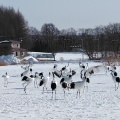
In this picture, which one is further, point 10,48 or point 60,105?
point 10,48

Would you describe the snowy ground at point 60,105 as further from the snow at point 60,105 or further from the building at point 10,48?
the building at point 10,48

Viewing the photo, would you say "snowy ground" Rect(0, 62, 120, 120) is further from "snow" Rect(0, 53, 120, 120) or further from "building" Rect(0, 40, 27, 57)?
"building" Rect(0, 40, 27, 57)

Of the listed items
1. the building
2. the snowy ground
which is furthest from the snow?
the building

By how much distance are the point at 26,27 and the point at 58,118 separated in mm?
75929

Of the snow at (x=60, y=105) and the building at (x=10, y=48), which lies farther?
the building at (x=10, y=48)

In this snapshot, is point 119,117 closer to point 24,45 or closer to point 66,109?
point 66,109

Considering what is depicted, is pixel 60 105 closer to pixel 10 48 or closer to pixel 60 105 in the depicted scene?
pixel 60 105

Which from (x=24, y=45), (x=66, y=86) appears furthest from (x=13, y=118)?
(x=24, y=45)

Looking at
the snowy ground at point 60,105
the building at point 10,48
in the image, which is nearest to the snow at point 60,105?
the snowy ground at point 60,105

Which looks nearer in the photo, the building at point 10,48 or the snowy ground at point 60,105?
the snowy ground at point 60,105

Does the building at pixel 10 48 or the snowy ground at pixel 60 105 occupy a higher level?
the building at pixel 10 48

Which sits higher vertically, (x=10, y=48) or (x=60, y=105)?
(x=10, y=48)

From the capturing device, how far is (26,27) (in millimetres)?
83750

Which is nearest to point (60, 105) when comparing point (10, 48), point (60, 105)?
point (60, 105)
